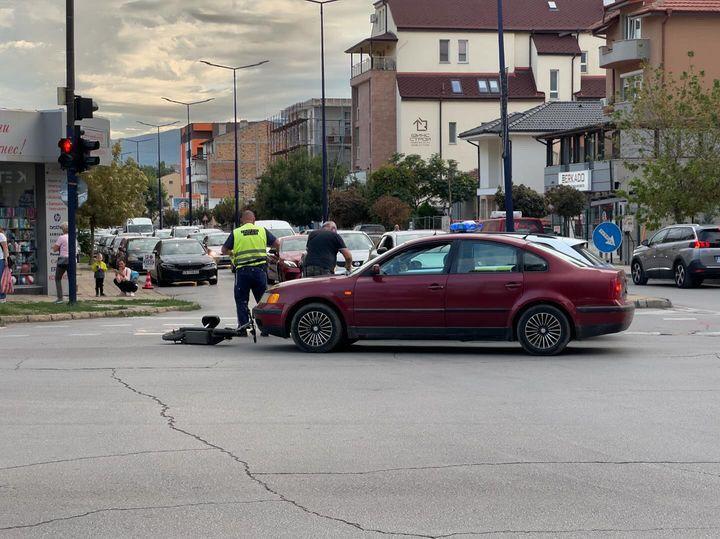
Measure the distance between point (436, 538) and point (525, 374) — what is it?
715 cm

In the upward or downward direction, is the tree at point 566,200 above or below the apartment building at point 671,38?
below

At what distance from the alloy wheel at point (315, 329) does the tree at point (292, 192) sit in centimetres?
6870

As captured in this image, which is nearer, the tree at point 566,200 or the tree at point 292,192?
the tree at point 566,200

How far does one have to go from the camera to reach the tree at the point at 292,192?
84.6 meters

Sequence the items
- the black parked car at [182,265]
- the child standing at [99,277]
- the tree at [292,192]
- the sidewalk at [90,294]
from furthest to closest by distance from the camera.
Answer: the tree at [292,192] < the black parked car at [182,265] < the child standing at [99,277] < the sidewalk at [90,294]

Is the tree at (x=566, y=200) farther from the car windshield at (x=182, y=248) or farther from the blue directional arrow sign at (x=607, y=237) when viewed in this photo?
the blue directional arrow sign at (x=607, y=237)

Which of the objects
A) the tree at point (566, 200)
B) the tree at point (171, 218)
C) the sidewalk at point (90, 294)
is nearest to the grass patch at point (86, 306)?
the sidewalk at point (90, 294)

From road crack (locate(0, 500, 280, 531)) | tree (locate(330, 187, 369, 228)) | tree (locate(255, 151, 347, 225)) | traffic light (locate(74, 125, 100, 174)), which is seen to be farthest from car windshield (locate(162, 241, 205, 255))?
tree (locate(255, 151, 347, 225))

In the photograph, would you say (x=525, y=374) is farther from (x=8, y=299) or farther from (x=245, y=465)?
(x=8, y=299)

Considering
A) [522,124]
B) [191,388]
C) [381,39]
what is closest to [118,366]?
[191,388]

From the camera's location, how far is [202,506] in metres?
6.91

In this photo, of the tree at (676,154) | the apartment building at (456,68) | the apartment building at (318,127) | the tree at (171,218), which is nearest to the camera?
the tree at (676,154)

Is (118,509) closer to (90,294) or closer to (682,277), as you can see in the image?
(90,294)

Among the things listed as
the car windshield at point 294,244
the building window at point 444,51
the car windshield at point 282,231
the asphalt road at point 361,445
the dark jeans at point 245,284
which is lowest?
the asphalt road at point 361,445
